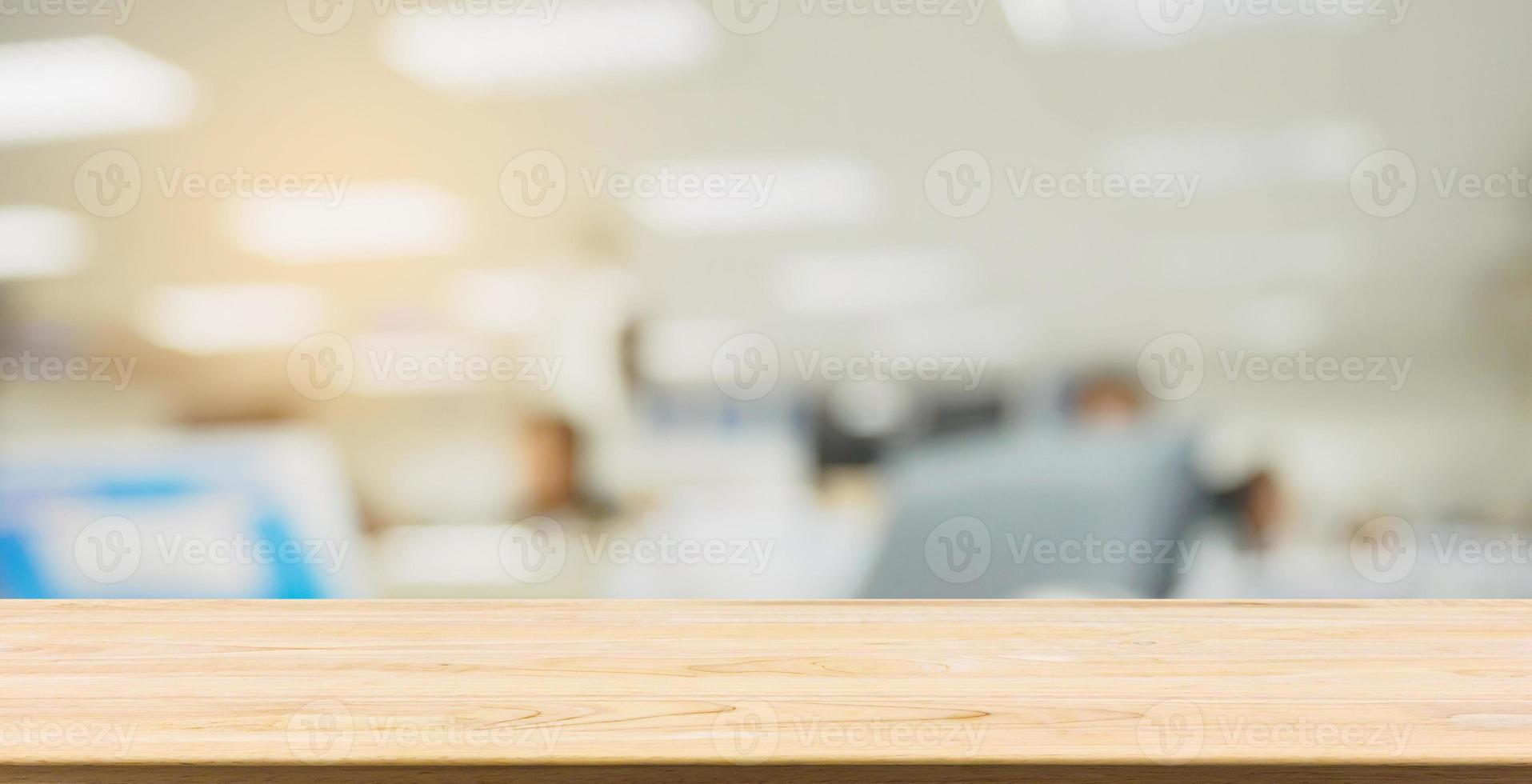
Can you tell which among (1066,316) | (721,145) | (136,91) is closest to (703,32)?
(721,145)

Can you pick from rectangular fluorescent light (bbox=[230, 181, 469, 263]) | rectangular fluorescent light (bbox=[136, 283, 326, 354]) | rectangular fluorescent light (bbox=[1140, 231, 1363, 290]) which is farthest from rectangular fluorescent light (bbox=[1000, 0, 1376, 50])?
rectangular fluorescent light (bbox=[136, 283, 326, 354])

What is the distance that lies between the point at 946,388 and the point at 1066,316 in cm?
12

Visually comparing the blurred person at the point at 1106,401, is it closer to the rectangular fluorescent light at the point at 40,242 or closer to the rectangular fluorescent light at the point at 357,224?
the rectangular fluorescent light at the point at 357,224

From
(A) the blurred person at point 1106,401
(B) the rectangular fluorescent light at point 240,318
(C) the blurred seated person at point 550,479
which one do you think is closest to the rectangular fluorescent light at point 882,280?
(A) the blurred person at point 1106,401

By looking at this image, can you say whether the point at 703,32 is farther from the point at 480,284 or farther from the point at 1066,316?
the point at 1066,316

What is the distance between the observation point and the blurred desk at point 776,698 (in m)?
0.52

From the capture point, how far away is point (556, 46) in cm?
88

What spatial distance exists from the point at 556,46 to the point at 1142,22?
49 cm

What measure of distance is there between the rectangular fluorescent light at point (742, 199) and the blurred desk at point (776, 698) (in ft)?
1.09

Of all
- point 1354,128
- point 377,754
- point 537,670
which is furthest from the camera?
point 1354,128

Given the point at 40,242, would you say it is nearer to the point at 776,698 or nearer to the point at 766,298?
the point at 766,298

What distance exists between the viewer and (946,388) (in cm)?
87

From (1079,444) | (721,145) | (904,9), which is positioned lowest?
(1079,444)

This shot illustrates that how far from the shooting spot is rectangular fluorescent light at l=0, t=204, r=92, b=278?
90cm
